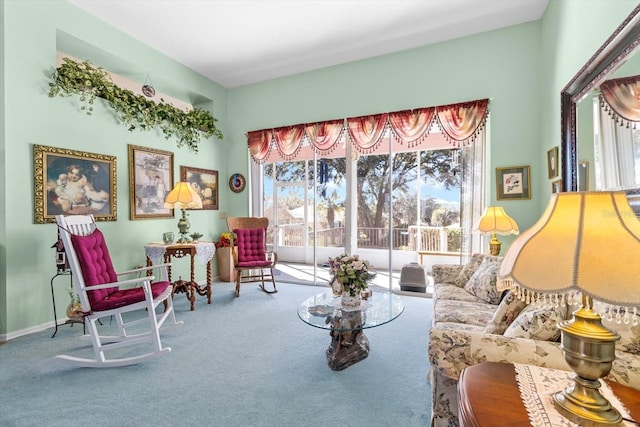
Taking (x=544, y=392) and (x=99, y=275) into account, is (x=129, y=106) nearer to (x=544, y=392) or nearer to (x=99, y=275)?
(x=99, y=275)

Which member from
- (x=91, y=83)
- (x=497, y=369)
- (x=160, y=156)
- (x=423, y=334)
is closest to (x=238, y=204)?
(x=160, y=156)

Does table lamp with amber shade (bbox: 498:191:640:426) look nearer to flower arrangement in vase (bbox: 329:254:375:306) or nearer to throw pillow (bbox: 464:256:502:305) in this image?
flower arrangement in vase (bbox: 329:254:375:306)

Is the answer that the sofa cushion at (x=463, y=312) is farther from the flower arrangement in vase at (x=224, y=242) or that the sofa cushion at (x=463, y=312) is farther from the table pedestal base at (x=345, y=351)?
the flower arrangement in vase at (x=224, y=242)

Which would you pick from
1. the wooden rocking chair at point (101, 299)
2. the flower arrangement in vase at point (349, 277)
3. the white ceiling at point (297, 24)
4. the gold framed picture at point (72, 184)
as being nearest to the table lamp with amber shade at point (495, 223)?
the flower arrangement in vase at point (349, 277)

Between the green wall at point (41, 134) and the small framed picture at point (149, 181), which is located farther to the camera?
the small framed picture at point (149, 181)

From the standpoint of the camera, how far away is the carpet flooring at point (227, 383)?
1.78 metres

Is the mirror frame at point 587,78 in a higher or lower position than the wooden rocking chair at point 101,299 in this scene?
higher

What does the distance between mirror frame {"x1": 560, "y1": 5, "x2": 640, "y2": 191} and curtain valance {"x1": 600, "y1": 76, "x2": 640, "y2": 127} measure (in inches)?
4.6

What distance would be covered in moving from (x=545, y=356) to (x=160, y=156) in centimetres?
464

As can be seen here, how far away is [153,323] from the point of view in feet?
8.14

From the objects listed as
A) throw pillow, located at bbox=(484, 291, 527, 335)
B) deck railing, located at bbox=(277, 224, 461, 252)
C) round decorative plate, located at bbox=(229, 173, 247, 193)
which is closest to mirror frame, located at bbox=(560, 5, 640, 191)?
throw pillow, located at bbox=(484, 291, 527, 335)

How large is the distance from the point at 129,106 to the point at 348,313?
3670 mm

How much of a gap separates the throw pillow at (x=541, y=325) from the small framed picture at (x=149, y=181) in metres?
4.24

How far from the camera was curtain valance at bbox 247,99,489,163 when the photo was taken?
3.81 m
